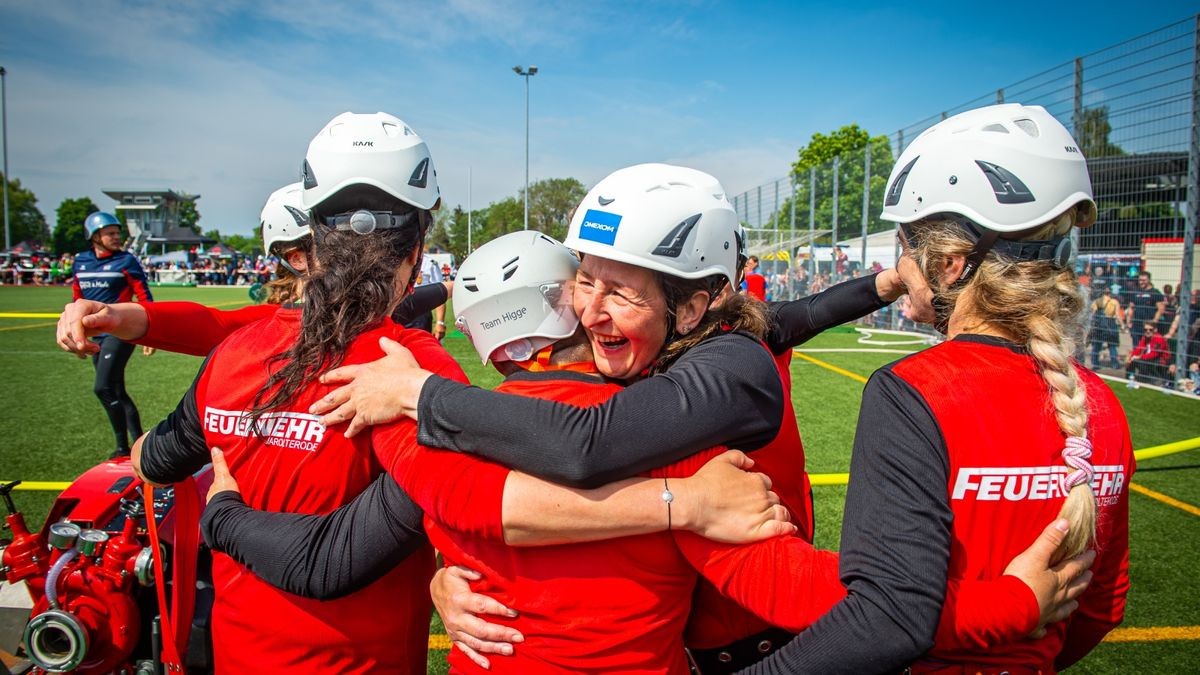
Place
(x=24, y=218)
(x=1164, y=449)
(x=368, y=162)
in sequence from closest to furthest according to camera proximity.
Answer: (x=368, y=162) < (x=1164, y=449) < (x=24, y=218)

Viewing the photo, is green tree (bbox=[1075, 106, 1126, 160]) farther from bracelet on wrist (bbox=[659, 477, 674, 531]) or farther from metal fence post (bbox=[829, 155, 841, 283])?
bracelet on wrist (bbox=[659, 477, 674, 531])

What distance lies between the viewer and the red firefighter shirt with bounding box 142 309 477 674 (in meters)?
1.91

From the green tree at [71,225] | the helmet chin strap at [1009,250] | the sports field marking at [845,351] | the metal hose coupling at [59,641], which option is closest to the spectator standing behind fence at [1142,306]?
the sports field marking at [845,351]

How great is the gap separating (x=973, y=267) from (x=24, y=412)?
1134 cm

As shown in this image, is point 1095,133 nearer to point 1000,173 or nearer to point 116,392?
point 1000,173

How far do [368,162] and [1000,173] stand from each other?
1922 millimetres

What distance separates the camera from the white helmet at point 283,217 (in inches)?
149

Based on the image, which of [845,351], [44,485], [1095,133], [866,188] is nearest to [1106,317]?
[1095,133]

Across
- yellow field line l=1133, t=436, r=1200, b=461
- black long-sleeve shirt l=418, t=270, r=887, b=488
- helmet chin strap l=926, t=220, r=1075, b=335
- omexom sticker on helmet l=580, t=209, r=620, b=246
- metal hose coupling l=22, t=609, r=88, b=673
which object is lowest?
yellow field line l=1133, t=436, r=1200, b=461

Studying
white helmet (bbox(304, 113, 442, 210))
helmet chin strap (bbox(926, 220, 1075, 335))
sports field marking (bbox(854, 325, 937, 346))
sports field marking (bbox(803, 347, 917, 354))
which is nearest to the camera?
helmet chin strap (bbox(926, 220, 1075, 335))

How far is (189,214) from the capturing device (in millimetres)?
122250

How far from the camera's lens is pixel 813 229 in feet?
77.0

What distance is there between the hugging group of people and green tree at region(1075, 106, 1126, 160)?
42.1ft

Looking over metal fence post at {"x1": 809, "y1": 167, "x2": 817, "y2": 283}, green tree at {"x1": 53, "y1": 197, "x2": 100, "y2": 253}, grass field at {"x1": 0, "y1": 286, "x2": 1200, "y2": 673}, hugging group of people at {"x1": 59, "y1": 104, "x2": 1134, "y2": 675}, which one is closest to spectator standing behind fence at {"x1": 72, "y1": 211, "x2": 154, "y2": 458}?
grass field at {"x1": 0, "y1": 286, "x2": 1200, "y2": 673}
